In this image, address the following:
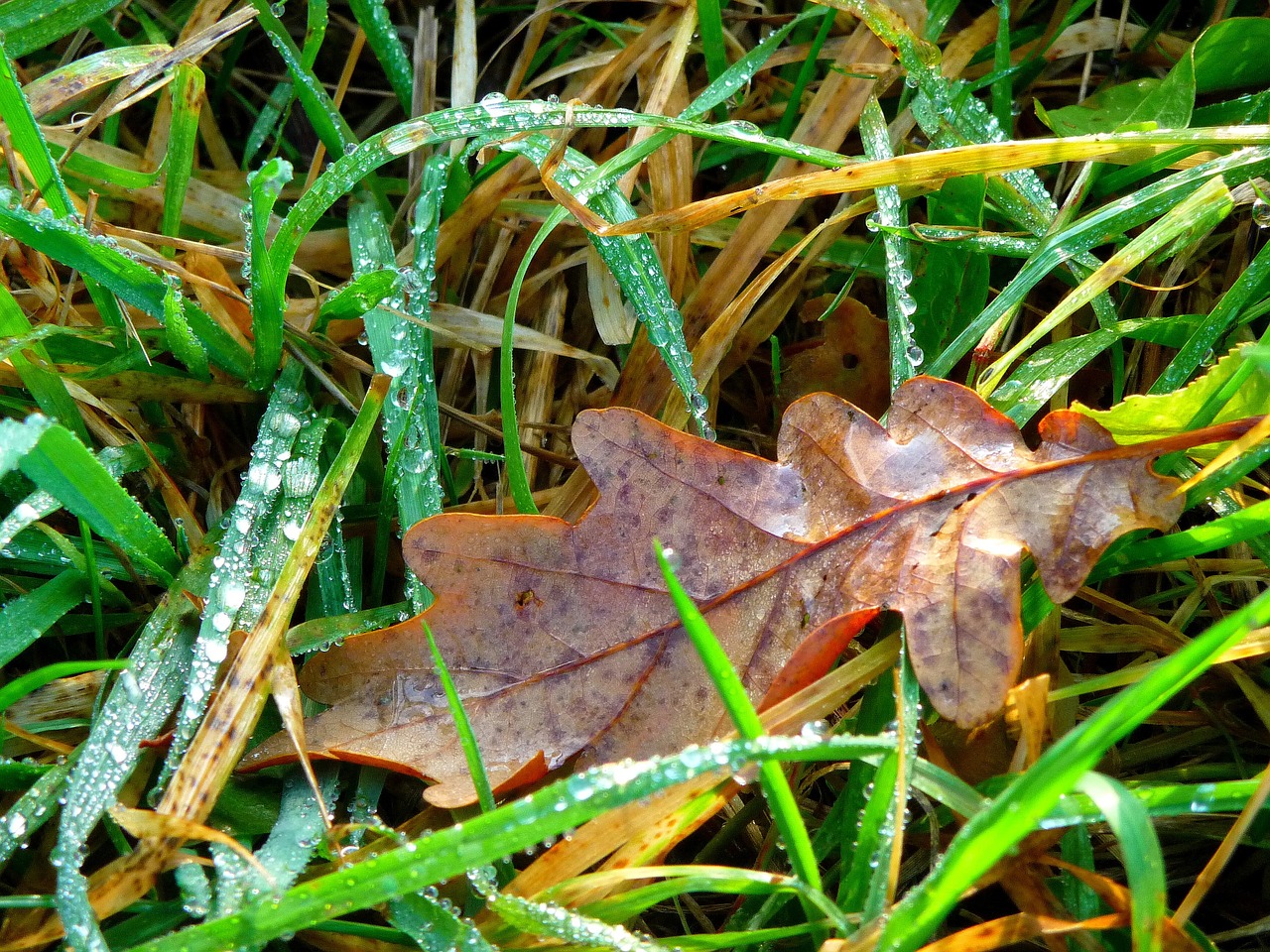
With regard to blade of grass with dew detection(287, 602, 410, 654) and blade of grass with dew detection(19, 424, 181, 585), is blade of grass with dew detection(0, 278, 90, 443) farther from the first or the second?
blade of grass with dew detection(287, 602, 410, 654)

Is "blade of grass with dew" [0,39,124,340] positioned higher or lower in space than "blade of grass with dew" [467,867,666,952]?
higher

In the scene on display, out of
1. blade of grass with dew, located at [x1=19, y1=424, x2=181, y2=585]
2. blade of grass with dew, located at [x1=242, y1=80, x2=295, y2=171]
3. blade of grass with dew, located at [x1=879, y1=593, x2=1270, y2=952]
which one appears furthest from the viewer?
blade of grass with dew, located at [x1=242, y1=80, x2=295, y2=171]

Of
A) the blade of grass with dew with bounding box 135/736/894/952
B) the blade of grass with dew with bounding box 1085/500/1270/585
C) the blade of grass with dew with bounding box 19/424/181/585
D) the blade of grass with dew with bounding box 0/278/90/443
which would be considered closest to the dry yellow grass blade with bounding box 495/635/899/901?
the blade of grass with dew with bounding box 135/736/894/952

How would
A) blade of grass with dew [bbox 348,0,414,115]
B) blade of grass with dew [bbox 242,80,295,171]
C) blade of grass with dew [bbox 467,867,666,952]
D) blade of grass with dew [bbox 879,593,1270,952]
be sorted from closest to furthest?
blade of grass with dew [bbox 879,593,1270,952]
blade of grass with dew [bbox 467,867,666,952]
blade of grass with dew [bbox 348,0,414,115]
blade of grass with dew [bbox 242,80,295,171]

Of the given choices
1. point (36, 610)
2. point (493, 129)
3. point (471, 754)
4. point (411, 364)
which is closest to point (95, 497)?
point (36, 610)

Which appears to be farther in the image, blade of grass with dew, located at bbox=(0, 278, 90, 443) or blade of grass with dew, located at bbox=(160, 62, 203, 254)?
blade of grass with dew, located at bbox=(160, 62, 203, 254)

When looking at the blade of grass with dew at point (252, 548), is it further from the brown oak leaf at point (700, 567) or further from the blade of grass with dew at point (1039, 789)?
the blade of grass with dew at point (1039, 789)

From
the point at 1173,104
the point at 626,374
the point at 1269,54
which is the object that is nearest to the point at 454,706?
→ the point at 626,374
